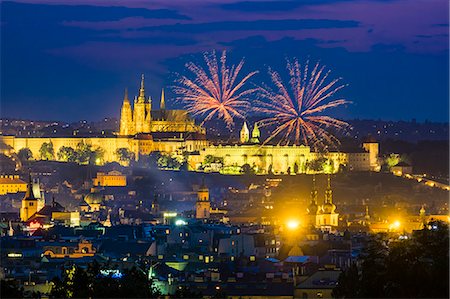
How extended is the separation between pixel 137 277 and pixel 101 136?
11433 cm

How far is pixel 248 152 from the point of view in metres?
141

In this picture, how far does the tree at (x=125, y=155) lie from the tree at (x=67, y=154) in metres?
3.02

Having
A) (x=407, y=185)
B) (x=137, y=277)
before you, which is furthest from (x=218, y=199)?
(x=137, y=277)

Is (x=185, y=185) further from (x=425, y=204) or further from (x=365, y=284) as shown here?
(x=365, y=284)

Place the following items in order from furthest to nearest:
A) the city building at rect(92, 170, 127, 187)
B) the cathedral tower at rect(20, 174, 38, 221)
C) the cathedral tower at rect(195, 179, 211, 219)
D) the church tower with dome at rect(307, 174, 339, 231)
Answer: the city building at rect(92, 170, 127, 187) → the cathedral tower at rect(195, 179, 211, 219) → the cathedral tower at rect(20, 174, 38, 221) → the church tower with dome at rect(307, 174, 339, 231)

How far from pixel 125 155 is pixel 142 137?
5.53ft

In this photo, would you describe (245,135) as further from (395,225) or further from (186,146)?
(395,225)

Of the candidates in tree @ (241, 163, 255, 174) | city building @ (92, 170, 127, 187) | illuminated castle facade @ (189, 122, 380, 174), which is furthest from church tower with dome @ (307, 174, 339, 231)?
illuminated castle facade @ (189, 122, 380, 174)

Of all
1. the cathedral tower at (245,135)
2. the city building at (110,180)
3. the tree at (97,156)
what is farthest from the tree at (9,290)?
the tree at (97,156)

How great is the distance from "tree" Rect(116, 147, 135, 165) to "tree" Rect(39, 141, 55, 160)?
5.75m

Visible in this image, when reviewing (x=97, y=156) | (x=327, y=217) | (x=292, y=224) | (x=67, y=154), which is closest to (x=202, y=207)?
(x=327, y=217)

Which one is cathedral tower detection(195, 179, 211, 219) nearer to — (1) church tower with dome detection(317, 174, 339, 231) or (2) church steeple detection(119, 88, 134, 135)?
(1) church tower with dome detection(317, 174, 339, 231)

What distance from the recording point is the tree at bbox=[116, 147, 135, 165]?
14662 centimetres

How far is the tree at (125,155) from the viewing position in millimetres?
146625
